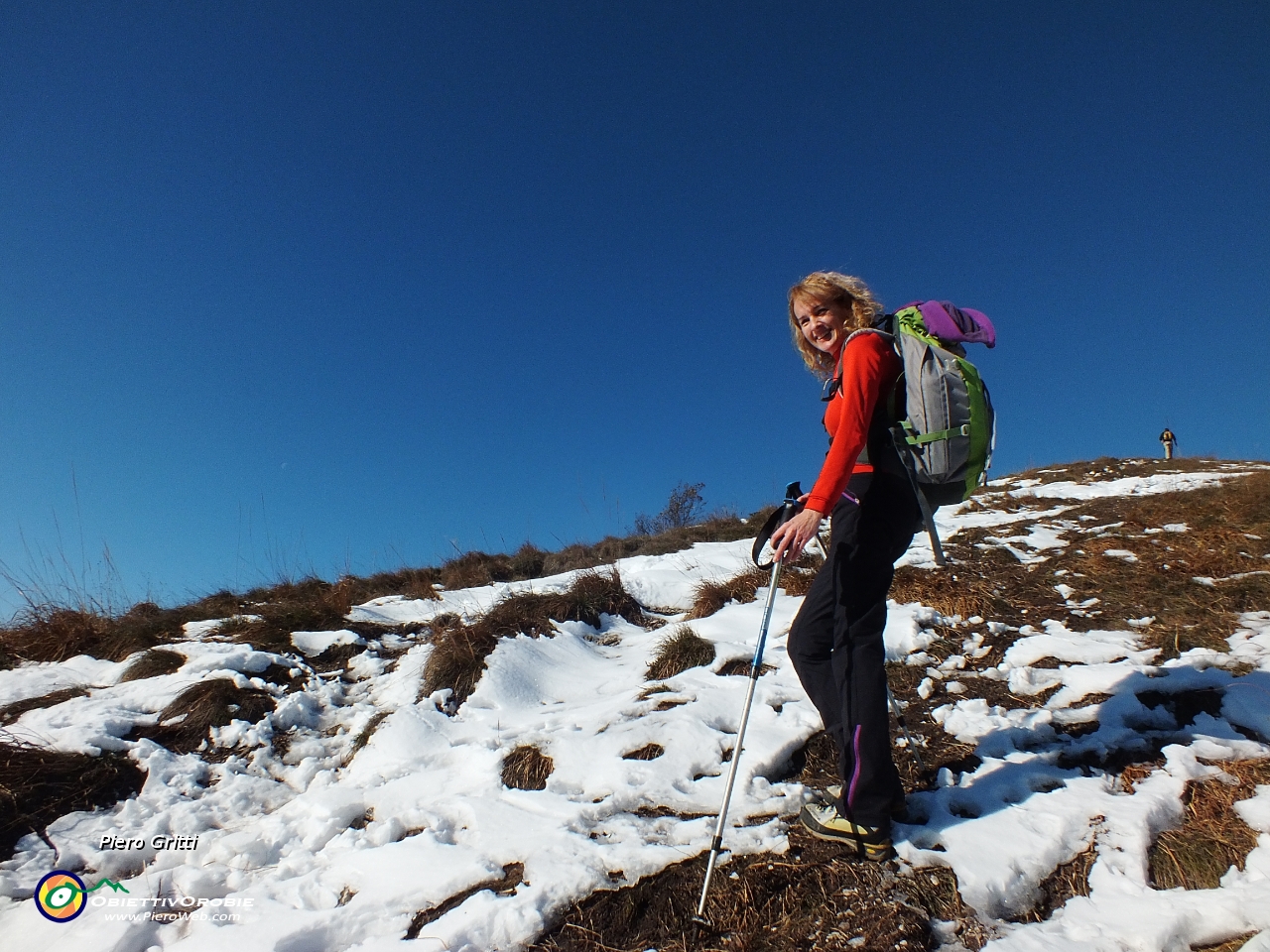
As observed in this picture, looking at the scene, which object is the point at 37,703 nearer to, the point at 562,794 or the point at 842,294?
the point at 562,794

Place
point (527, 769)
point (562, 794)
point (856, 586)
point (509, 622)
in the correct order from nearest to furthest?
point (856, 586) < point (562, 794) < point (527, 769) < point (509, 622)

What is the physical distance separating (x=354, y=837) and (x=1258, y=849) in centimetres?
346

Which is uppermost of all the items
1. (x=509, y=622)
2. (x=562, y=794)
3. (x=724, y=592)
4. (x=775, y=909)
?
(x=724, y=592)

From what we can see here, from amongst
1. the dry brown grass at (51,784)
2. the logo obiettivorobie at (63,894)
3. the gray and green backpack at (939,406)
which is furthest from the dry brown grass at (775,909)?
the dry brown grass at (51,784)

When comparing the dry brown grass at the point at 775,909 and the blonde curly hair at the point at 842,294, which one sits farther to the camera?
the blonde curly hair at the point at 842,294

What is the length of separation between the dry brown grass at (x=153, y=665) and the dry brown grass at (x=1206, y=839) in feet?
19.0

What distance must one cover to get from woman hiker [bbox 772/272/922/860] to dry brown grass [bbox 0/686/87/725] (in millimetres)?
4762

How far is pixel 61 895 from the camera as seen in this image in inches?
98.0

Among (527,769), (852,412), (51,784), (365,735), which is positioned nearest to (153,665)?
(51,784)

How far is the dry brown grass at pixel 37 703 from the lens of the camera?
384cm

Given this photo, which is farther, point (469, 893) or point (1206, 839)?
point (469, 893)

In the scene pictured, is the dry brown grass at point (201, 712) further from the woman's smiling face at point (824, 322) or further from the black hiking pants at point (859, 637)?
the woman's smiling face at point (824, 322)

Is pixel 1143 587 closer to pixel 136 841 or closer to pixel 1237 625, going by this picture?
pixel 1237 625

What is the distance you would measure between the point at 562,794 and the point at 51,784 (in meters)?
2.62
